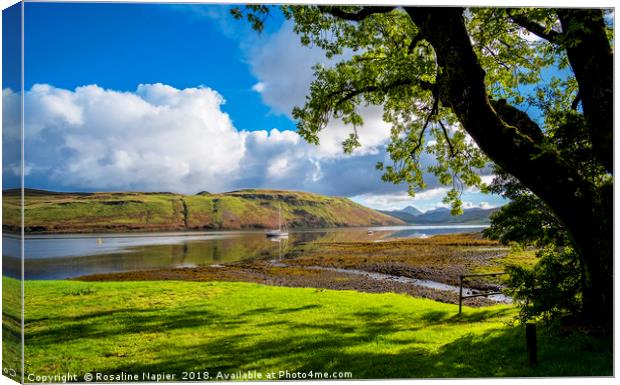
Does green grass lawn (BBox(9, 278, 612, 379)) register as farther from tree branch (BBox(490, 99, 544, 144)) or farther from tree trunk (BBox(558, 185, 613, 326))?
tree branch (BBox(490, 99, 544, 144))

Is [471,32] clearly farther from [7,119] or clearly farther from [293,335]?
[7,119]

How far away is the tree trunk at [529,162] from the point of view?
7137 millimetres

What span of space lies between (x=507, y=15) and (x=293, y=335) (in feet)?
30.9

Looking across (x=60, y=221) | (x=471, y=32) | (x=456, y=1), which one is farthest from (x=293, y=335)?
(x=60, y=221)

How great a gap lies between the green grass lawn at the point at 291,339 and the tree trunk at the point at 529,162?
1.37 m

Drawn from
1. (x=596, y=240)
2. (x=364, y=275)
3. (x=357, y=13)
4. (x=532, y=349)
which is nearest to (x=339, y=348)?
(x=532, y=349)

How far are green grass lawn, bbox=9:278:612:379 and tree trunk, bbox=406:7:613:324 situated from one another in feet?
4.50

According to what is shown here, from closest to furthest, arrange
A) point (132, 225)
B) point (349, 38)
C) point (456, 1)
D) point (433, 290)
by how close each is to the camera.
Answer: point (456, 1) → point (349, 38) → point (433, 290) → point (132, 225)

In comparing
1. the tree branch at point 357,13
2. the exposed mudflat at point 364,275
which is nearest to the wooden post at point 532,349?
the tree branch at point 357,13

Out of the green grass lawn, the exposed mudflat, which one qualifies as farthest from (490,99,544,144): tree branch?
the exposed mudflat

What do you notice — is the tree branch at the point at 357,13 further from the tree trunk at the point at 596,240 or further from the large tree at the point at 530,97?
the tree trunk at the point at 596,240

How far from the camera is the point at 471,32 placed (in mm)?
11211

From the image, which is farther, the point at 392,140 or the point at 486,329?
the point at 392,140

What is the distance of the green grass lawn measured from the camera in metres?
7.62
